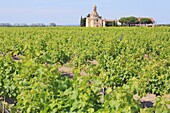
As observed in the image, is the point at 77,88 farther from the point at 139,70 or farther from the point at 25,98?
the point at 139,70

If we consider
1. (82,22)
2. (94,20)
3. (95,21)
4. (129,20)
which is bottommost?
(82,22)

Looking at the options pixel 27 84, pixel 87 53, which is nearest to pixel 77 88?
pixel 27 84

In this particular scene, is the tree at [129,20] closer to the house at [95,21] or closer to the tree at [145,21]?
the tree at [145,21]

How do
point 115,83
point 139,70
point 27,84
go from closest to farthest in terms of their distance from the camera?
point 27,84 → point 115,83 → point 139,70

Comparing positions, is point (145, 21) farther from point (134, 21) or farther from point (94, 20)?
point (94, 20)

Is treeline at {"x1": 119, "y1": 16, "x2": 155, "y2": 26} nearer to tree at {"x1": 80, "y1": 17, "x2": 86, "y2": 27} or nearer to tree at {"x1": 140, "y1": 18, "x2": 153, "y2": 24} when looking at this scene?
tree at {"x1": 140, "y1": 18, "x2": 153, "y2": 24}

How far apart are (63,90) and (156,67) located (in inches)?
159

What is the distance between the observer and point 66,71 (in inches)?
544

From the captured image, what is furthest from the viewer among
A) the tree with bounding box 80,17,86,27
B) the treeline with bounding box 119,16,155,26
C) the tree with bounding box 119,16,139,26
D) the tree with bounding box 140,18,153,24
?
the tree with bounding box 80,17,86,27

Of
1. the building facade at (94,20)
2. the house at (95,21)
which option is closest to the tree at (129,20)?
the house at (95,21)

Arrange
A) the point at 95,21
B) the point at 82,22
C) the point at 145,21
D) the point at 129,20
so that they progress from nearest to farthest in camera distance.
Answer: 1. the point at 129,20
2. the point at 95,21
3. the point at 145,21
4. the point at 82,22

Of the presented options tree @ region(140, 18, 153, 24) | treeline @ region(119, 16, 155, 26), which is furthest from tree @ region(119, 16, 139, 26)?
tree @ region(140, 18, 153, 24)

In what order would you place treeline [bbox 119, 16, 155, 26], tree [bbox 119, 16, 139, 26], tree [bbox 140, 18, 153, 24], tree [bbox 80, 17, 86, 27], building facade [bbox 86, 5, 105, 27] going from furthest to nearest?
tree [bbox 80, 17, 86, 27], tree [bbox 140, 18, 153, 24], treeline [bbox 119, 16, 155, 26], tree [bbox 119, 16, 139, 26], building facade [bbox 86, 5, 105, 27]

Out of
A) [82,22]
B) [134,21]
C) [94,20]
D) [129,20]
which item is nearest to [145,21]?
[134,21]
